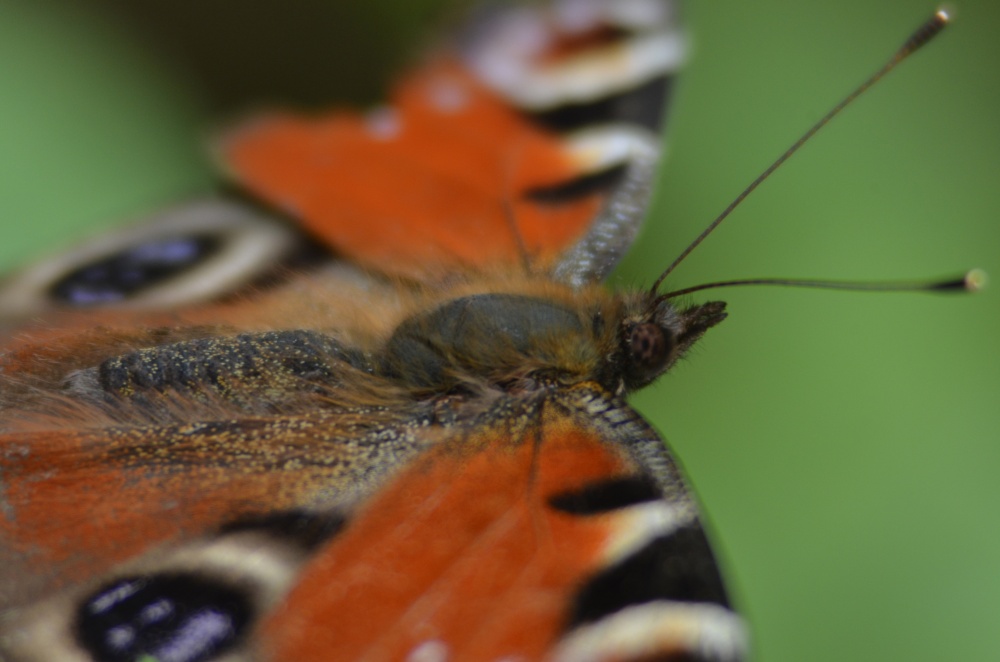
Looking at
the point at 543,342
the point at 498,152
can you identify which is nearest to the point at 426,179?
the point at 498,152

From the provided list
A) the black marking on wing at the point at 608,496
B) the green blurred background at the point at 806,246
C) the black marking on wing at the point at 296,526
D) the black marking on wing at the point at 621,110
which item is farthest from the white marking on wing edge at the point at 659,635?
the black marking on wing at the point at 621,110

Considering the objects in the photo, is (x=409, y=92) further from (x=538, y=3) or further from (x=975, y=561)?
(x=975, y=561)

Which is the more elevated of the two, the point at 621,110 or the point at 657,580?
the point at 621,110

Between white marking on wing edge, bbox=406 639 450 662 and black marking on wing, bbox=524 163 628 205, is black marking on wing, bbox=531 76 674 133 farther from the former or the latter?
white marking on wing edge, bbox=406 639 450 662

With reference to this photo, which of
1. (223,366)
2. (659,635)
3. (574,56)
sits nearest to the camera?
(659,635)

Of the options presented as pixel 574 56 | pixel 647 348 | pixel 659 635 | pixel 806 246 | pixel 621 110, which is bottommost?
pixel 659 635

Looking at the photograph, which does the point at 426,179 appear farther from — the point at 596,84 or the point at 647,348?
the point at 647,348
